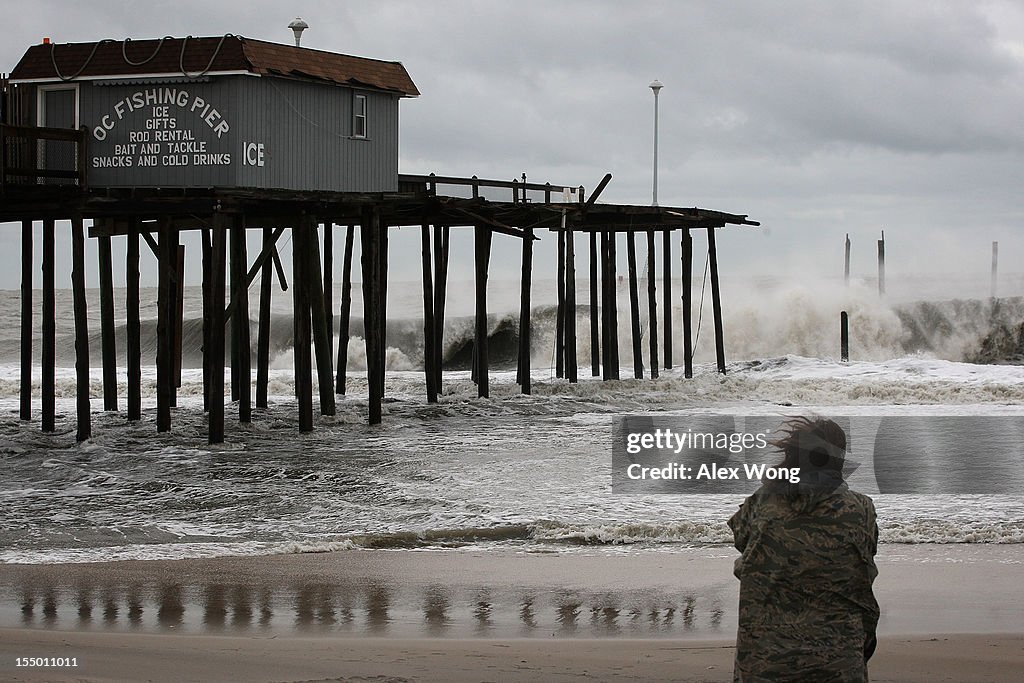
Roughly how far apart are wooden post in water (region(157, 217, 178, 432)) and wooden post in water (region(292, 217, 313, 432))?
192 cm

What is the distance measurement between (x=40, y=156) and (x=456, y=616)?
1333 cm

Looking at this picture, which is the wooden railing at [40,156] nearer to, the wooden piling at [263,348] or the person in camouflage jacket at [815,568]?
the wooden piling at [263,348]

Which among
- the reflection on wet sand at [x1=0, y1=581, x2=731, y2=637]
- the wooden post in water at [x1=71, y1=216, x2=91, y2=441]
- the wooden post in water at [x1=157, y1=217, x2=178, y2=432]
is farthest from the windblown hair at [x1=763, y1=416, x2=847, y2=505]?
the wooden post in water at [x1=71, y1=216, x2=91, y2=441]

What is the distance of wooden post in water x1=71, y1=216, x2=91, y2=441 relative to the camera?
17.9m

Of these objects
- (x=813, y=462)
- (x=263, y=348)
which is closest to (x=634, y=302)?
(x=263, y=348)

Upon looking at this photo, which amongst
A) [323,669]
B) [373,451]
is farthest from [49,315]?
[323,669]

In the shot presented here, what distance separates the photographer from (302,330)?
1945 cm

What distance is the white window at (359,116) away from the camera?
790 inches

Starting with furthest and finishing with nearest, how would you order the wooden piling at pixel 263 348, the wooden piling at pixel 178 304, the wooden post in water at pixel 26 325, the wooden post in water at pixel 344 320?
the wooden post in water at pixel 344 320, the wooden piling at pixel 263 348, the wooden piling at pixel 178 304, the wooden post in water at pixel 26 325

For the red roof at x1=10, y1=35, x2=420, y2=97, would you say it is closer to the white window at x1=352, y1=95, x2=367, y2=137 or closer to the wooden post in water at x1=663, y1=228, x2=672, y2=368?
the white window at x1=352, y1=95, x2=367, y2=137

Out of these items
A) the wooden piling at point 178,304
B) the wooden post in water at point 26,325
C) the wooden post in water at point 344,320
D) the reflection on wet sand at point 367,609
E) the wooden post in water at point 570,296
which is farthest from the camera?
the wooden post in water at point 570,296

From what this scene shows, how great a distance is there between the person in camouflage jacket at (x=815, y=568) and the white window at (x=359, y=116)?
1644 centimetres

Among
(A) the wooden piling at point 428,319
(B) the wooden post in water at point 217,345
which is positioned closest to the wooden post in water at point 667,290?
(A) the wooden piling at point 428,319

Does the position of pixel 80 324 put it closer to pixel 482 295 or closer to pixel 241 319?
pixel 241 319
